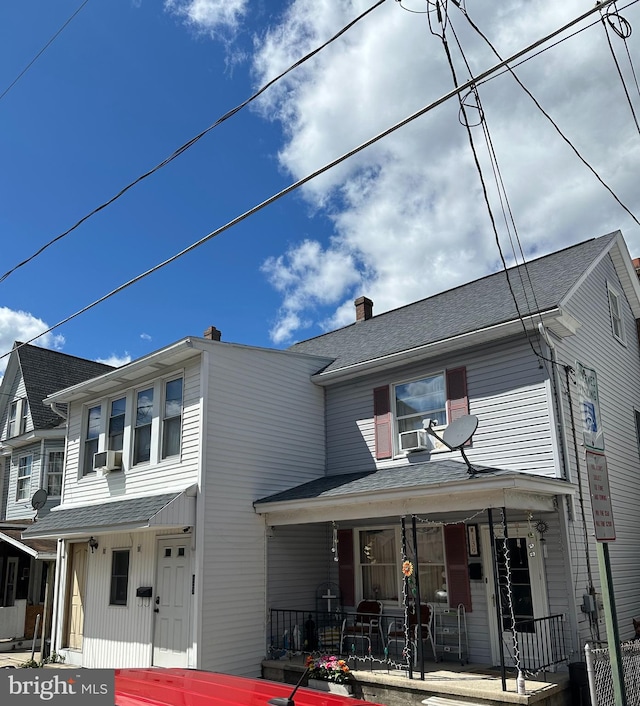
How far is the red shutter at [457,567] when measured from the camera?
1159cm

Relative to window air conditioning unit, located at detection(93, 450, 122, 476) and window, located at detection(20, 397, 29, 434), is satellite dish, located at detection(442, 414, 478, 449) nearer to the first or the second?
window air conditioning unit, located at detection(93, 450, 122, 476)

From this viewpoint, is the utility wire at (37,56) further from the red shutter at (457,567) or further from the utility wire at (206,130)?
the red shutter at (457,567)

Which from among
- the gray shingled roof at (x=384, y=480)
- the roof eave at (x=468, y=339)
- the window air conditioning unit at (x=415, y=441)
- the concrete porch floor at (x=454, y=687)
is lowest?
the concrete porch floor at (x=454, y=687)

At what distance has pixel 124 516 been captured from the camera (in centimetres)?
1221

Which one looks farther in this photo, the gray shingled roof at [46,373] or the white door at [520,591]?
the gray shingled roof at [46,373]

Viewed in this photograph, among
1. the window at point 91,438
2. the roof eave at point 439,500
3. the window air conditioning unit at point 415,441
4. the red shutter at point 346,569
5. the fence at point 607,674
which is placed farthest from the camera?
the window at point 91,438

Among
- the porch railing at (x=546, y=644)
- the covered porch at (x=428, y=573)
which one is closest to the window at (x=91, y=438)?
the covered porch at (x=428, y=573)

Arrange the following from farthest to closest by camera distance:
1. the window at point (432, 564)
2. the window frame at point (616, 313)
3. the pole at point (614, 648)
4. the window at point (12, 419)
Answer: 1. the window at point (12, 419)
2. the window frame at point (616, 313)
3. the window at point (432, 564)
4. the pole at point (614, 648)

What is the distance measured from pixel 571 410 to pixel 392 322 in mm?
5755

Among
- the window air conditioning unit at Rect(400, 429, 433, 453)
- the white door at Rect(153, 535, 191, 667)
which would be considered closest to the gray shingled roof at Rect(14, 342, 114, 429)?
the white door at Rect(153, 535, 191, 667)

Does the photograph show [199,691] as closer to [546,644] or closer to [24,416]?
[546,644]

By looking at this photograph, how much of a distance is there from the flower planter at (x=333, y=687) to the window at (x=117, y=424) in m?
6.50

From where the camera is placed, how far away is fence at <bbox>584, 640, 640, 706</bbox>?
6980 millimetres

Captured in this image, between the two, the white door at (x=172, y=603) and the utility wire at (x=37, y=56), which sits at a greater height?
the utility wire at (x=37, y=56)
